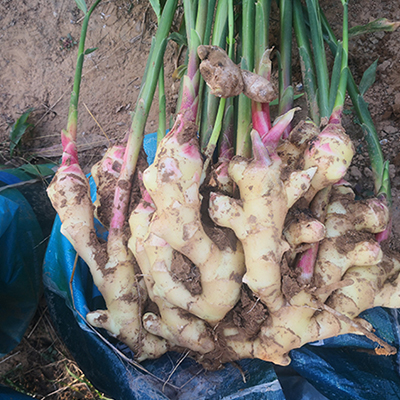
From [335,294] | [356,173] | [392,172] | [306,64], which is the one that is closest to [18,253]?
[335,294]

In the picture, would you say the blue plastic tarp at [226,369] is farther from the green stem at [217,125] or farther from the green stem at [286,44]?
the green stem at [286,44]

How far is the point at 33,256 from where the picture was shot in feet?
4.29

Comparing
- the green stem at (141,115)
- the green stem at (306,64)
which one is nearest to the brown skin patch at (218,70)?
the green stem at (141,115)

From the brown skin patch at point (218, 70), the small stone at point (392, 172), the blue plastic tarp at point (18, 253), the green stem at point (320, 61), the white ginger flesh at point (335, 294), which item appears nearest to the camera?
the brown skin patch at point (218, 70)

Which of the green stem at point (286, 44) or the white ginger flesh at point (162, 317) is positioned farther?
the green stem at point (286, 44)

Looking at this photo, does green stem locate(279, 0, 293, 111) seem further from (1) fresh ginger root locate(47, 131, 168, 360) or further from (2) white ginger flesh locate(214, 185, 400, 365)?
(1) fresh ginger root locate(47, 131, 168, 360)

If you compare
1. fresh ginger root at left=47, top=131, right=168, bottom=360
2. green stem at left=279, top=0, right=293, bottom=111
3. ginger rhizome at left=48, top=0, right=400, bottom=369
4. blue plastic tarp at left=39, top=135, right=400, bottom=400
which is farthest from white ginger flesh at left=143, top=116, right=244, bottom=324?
green stem at left=279, top=0, right=293, bottom=111

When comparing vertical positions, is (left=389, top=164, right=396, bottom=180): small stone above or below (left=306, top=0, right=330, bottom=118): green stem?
below

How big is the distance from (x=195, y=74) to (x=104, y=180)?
42 centimetres

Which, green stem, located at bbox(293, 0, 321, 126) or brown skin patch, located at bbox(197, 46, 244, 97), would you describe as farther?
green stem, located at bbox(293, 0, 321, 126)

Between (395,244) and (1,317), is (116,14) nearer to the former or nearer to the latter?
(1,317)

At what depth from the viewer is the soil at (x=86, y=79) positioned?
142cm

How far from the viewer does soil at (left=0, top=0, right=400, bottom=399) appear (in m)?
1.42

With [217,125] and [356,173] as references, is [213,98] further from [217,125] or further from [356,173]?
[356,173]
